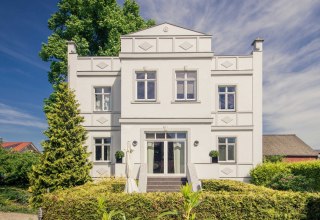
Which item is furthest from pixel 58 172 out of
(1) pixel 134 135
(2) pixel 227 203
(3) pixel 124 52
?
(2) pixel 227 203

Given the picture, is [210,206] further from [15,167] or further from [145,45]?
[15,167]

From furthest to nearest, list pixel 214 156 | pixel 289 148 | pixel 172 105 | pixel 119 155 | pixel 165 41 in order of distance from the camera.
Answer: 1. pixel 289 148
2. pixel 165 41
3. pixel 172 105
4. pixel 119 155
5. pixel 214 156

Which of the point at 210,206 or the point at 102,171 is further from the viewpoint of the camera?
the point at 102,171

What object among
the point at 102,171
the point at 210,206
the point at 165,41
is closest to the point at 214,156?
the point at 102,171

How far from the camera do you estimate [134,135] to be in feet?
54.0

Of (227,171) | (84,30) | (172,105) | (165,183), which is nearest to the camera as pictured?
A: (165,183)

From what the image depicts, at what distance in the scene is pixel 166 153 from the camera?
16.5m

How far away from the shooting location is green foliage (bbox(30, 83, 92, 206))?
45.2 feet

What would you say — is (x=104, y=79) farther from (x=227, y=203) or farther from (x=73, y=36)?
(x=227, y=203)

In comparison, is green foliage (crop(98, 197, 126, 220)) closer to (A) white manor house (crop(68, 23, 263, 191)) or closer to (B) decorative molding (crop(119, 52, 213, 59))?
(A) white manor house (crop(68, 23, 263, 191))

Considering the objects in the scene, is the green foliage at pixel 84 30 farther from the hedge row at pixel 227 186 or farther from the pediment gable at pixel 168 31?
the hedge row at pixel 227 186

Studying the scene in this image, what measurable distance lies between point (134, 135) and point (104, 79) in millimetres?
4944

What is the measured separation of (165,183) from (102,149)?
542cm

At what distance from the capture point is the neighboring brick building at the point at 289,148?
32681 mm
